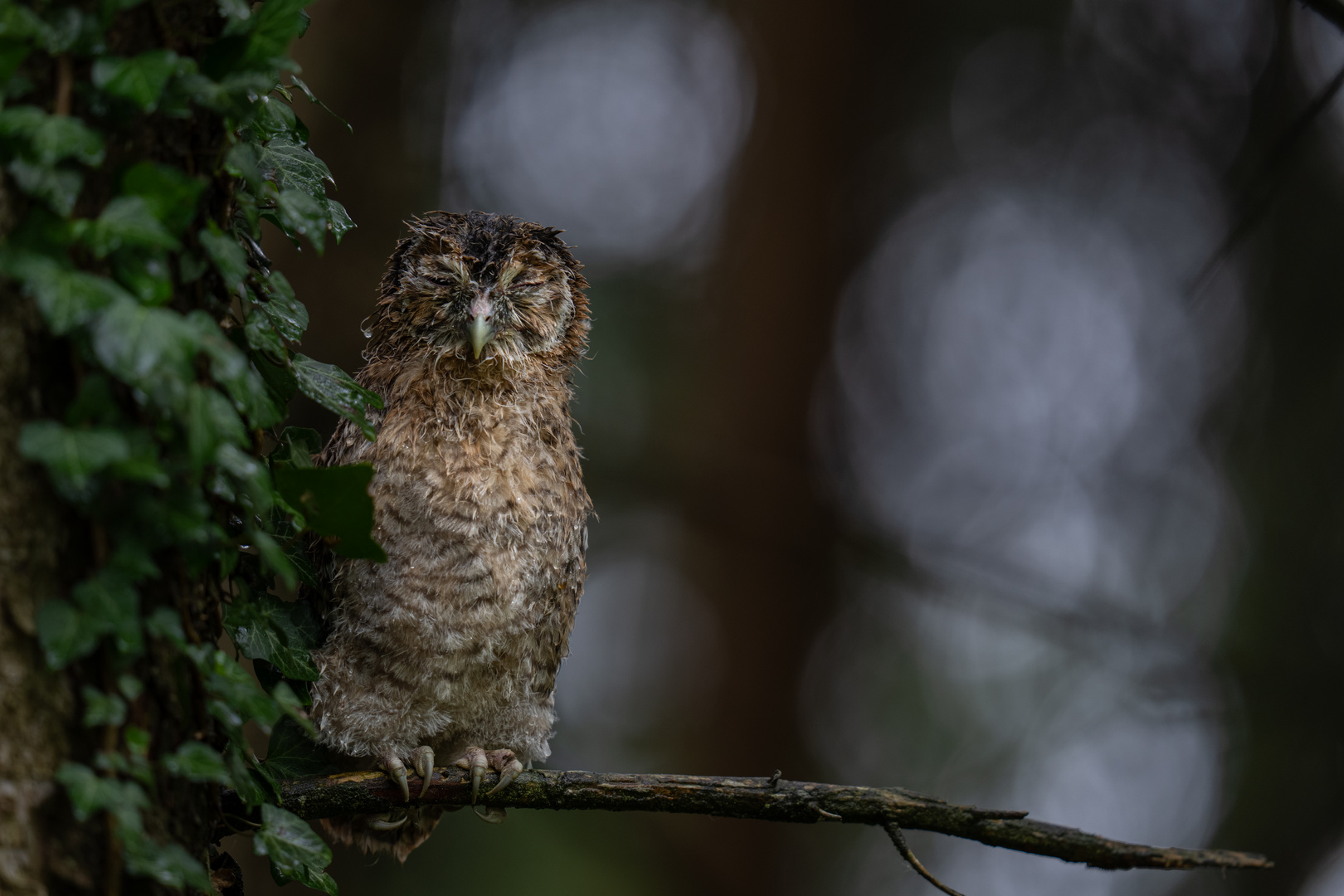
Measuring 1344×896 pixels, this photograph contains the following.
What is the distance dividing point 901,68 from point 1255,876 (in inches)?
258

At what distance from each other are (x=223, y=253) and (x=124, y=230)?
0.73 feet

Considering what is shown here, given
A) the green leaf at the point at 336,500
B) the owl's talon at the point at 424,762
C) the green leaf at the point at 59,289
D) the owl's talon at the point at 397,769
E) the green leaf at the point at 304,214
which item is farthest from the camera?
the owl's talon at the point at 424,762

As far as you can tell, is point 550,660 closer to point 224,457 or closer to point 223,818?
point 223,818

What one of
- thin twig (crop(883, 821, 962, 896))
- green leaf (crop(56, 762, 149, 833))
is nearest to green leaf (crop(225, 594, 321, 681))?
green leaf (crop(56, 762, 149, 833))

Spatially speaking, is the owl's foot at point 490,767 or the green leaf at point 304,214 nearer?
the green leaf at point 304,214

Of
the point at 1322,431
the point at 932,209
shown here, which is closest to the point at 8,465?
the point at 932,209

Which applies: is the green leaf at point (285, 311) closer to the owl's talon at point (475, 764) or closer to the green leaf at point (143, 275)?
the green leaf at point (143, 275)

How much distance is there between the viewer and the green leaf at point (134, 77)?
1332 mm

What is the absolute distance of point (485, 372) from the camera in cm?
281

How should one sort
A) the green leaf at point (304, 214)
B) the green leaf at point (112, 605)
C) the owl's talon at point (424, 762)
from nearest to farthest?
the green leaf at point (112, 605)
the green leaf at point (304, 214)
the owl's talon at point (424, 762)

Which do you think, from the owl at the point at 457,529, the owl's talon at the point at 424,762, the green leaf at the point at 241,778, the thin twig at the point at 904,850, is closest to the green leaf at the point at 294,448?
the owl at the point at 457,529

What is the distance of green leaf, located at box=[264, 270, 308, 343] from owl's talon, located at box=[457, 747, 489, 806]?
108 cm

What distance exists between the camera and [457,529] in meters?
2.56

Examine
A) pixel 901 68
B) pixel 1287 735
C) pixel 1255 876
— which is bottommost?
pixel 1255 876
